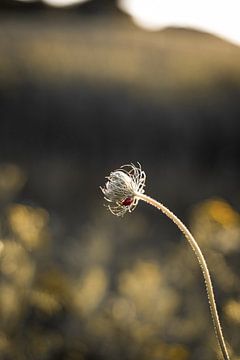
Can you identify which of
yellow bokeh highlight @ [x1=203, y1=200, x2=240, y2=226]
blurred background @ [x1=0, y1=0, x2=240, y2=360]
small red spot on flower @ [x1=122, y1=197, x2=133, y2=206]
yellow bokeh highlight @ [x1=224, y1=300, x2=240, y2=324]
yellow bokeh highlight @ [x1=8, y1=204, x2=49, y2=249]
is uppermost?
small red spot on flower @ [x1=122, y1=197, x2=133, y2=206]

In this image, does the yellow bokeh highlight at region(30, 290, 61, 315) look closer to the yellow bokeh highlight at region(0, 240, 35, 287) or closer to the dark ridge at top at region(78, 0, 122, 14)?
the yellow bokeh highlight at region(0, 240, 35, 287)

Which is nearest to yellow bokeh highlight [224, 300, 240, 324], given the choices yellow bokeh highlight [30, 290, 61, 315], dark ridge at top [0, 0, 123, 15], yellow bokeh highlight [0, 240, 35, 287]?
yellow bokeh highlight [30, 290, 61, 315]

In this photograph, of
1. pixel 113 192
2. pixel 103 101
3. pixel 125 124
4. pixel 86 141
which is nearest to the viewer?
pixel 113 192

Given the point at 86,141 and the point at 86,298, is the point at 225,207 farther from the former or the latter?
the point at 86,141

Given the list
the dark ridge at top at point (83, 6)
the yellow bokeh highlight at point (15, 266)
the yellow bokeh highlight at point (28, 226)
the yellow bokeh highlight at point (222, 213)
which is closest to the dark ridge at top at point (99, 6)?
the dark ridge at top at point (83, 6)

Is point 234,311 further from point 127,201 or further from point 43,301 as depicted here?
point 43,301

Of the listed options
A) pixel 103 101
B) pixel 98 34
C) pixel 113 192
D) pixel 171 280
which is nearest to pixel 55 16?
pixel 98 34

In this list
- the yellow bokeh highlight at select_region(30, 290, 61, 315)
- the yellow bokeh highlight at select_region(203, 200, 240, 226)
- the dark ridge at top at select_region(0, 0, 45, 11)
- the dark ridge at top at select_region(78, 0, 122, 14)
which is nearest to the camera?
the yellow bokeh highlight at select_region(30, 290, 61, 315)

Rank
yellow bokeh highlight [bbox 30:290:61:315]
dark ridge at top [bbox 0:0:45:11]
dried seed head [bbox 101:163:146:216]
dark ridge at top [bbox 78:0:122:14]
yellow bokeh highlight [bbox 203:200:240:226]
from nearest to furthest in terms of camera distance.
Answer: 1. dried seed head [bbox 101:163:146:216]
2. yellow bokeh highlight [bbox 30:290:61:315]
3. yellow bokeh highlight [bbox 203:200:240:226]
4. dark ridge at top [bbox 0:0:45:11]
5. dark ridge at top [bbox 78:0:122:14]
